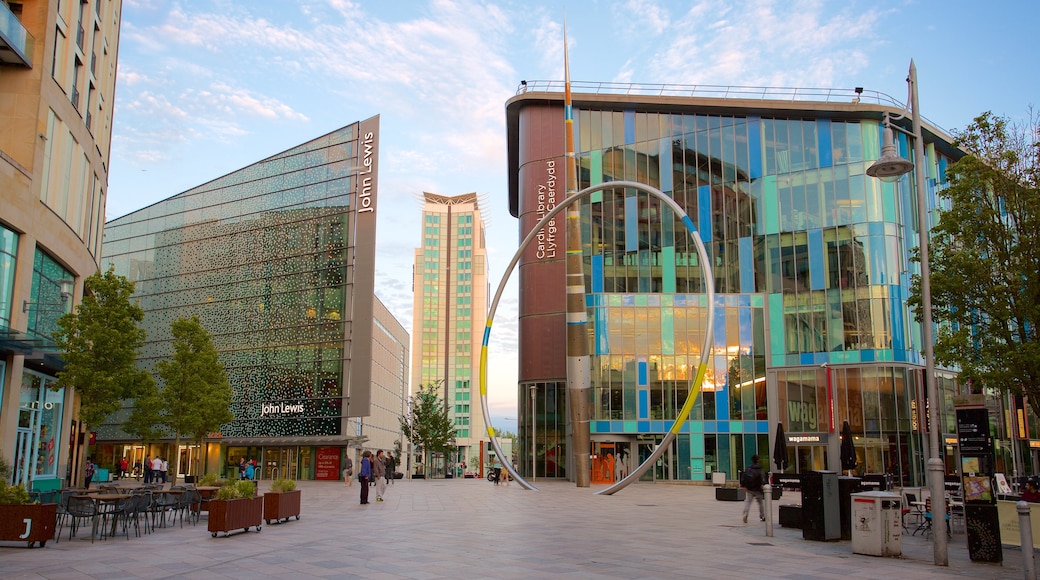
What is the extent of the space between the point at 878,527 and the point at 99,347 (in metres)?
25.4

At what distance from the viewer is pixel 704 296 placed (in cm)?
5106

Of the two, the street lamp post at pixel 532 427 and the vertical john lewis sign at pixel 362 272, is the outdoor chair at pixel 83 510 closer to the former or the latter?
the street lamp post at pixel 532 427

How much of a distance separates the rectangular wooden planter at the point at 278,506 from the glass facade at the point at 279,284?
40.4 metres

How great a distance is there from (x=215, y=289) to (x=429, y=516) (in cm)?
5521

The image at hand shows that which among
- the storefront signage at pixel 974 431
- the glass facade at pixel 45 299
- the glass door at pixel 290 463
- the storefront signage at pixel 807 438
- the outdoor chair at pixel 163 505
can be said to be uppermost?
the glass facade at pixel 45 299

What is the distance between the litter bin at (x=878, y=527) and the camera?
1466 centimetres

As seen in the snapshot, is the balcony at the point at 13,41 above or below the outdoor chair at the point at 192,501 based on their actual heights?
above

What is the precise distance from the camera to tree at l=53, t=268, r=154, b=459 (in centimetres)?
2811

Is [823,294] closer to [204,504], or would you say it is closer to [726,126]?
[726,126]

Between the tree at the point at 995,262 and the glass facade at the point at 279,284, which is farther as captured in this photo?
the glass facade at the point at 279,284

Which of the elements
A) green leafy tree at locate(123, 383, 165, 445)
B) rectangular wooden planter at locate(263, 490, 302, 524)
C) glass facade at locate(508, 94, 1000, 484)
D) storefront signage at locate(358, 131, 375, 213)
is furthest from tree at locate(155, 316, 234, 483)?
storefront signage at locate(358, 131, 375, 213)

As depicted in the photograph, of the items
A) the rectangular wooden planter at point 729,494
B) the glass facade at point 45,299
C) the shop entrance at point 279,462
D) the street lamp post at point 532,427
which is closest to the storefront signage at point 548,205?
the street lamp post at point 532,427

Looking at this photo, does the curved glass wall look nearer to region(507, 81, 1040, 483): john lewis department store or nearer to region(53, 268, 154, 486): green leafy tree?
region(507, 81, 1040, 483): john lewis department store

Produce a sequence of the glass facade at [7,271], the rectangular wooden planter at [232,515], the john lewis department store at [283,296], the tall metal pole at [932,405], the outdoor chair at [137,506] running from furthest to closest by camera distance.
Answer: the john lewis department store at [283,296], the glass facade at [7,271], the outdoor chair at [137,506], the rectangular wooden planter at [232,515], the tall metal pole at [932,405]
